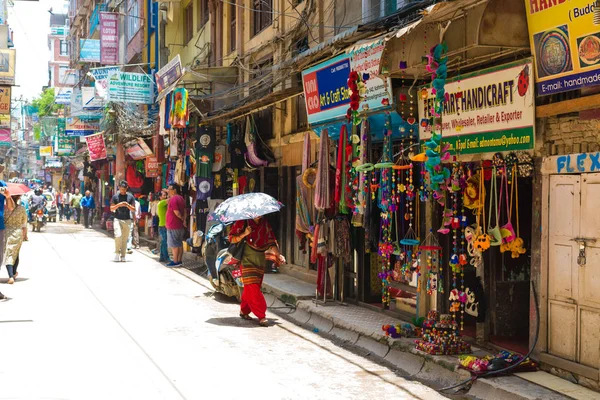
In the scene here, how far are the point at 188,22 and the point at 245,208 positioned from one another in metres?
18.0

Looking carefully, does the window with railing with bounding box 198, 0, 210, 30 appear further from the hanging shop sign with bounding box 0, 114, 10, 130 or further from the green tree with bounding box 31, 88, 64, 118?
the green tree with bounding box 31, 88, 64, 118

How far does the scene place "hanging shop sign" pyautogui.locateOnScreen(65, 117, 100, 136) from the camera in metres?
41.4

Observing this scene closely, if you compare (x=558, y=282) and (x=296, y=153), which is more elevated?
(x=296, y=153)

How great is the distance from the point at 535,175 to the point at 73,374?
201 inches

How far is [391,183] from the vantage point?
10023 mm

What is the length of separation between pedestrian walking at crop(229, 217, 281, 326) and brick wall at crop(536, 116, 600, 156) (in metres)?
4.54

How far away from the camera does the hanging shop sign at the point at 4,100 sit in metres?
30.6

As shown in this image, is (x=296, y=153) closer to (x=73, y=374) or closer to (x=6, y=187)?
(x=6, y=187)

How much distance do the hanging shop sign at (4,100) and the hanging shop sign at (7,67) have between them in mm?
355

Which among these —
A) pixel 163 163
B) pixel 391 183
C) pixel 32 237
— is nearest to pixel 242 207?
pixel 391 183

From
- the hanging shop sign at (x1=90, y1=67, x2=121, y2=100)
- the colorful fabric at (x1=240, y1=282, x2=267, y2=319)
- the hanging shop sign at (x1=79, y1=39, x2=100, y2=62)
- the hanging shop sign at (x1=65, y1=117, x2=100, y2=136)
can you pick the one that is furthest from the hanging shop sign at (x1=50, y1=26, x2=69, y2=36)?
the colorful fabric at (x1=240, y1=282, x2=267, y2=319)

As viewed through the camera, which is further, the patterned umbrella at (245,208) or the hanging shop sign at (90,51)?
the hanging shop sign at (90,51)

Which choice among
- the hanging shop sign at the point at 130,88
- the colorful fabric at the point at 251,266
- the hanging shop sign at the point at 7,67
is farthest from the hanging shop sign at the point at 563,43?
the hanging shop sign at the point at 7,67

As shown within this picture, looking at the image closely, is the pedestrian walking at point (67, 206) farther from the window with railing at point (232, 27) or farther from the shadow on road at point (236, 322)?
the shadow on road at point (236, 322)
